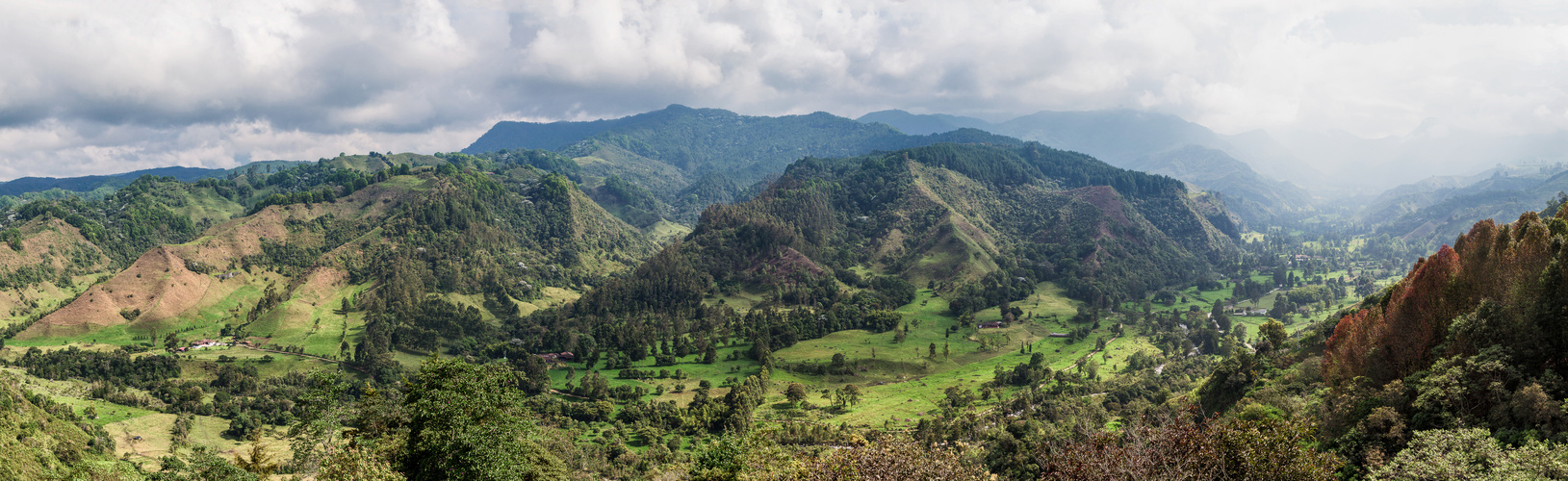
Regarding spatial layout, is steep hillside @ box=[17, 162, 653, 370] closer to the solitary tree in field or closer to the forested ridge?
the forested ridge

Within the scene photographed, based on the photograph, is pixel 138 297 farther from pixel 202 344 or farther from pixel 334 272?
pixel 334 272

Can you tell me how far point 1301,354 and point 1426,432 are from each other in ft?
175

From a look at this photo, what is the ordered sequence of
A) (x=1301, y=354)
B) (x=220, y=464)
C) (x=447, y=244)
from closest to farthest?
(x=220, y=464), (x=1301, y=354), (x=447, y=244)

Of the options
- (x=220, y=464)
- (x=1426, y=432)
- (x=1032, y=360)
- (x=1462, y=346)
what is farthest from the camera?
(x=1032, y=360)

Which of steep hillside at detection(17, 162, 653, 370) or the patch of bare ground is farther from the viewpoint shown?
steep hillside at detection(17, 162, 653, 370)

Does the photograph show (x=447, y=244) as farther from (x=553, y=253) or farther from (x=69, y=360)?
(x=69, y=360)

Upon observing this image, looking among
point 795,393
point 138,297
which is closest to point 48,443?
point 795,393

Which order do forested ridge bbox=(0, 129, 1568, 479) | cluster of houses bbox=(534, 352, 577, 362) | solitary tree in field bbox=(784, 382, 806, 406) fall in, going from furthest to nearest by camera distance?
1. cluster of houses bbox=(534, 352, 577, 362)
2. solitary tree in field bbox=(784, 382, 806, 406)
3. forested ridge bbox=(0, 129, 1568, 479)

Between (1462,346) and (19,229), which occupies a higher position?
(19,229)

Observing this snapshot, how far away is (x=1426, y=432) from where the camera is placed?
99.1ft

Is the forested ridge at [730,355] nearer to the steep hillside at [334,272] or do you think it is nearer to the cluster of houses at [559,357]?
the cluster of houses at [559,357]

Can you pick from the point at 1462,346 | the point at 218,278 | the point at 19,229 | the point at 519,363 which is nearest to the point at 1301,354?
the point at 1462,346

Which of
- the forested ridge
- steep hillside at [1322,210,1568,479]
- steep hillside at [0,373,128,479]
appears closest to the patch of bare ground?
the forested ridge

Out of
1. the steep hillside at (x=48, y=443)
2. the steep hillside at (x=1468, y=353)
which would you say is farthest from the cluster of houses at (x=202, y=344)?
the steep hillside at (x=1468, y=353)
